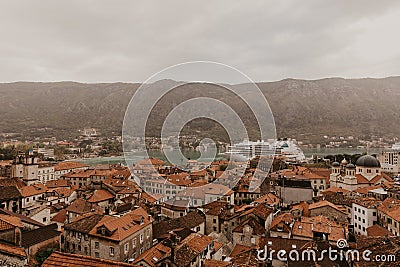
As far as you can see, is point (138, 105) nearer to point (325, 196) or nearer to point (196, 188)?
point (196, 188)

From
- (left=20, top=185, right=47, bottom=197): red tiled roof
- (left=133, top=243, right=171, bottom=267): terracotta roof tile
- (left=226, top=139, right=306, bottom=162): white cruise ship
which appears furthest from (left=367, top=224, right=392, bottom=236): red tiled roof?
(left=226, top=139, right=306, bottom=162): white cruise ship

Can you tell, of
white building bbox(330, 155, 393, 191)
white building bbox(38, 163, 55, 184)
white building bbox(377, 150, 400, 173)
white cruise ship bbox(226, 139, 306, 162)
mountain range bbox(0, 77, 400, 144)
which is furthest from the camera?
mountain range bbox(0, 77, 400, 144)

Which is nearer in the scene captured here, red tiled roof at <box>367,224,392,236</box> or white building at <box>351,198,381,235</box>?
red tiled roof at <box>367,224,392,236</box>

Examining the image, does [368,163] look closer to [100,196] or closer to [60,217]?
[100,196]

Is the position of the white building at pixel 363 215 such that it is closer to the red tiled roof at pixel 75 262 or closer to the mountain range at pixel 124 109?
the red tiled roof at pixel 75 262

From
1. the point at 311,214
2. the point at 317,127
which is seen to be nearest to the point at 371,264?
the point at 311,214

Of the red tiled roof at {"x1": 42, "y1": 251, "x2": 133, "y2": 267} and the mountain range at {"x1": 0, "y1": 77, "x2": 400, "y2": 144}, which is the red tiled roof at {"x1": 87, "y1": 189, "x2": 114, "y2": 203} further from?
the mountain range at {"x1": 0, "y1": 77, "x2": 400, "y2": 144}

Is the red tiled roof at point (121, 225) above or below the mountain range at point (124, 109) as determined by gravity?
Answer: below

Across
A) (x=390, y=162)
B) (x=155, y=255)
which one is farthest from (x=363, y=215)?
(x=390, y=162)

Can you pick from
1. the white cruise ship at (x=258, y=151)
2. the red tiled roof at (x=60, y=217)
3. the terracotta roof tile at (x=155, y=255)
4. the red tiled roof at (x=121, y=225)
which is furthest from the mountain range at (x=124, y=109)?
the terracotta roof tile at (x=155, y=255)

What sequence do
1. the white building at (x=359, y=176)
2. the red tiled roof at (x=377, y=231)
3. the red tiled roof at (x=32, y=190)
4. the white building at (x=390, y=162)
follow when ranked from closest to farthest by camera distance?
the red tiled roof at (x=377, y=231) < the red tiled roof at (x=32, y=190) < the white building at (x=359, y=176) < the white building at (x=390, y=162)

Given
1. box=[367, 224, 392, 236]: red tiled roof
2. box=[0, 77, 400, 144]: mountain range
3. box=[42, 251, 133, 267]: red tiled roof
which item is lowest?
box=[367, 224, 392, 236]: red tiled roof
